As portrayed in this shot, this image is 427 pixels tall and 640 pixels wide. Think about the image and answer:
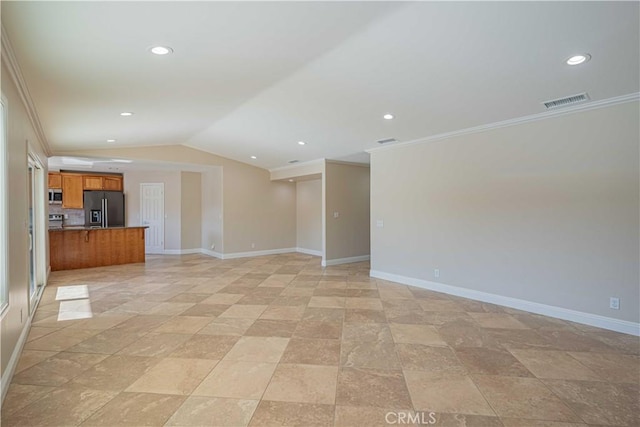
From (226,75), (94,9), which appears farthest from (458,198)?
(94,9)

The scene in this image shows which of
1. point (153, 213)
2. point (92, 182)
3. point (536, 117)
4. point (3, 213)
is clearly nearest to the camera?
point (3, 213)

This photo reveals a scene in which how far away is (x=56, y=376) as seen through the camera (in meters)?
2.66

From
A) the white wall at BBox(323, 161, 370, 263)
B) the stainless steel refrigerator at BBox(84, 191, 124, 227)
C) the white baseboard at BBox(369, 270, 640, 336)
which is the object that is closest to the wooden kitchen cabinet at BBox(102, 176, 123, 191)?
the stainless steel refrigerator at BBox(84, 191, 124, 227)

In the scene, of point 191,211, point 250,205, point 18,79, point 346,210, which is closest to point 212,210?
point 191,211

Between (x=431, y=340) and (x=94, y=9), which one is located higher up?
(x=94, y=9)

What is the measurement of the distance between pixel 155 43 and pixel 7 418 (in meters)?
2.81

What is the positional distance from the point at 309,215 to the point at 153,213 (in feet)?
15.3

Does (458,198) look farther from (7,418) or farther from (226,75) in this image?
(7,418)

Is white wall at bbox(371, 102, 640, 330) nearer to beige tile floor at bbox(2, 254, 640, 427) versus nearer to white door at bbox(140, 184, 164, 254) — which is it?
beige tile floor at bbox(2, 254, 640, 427)

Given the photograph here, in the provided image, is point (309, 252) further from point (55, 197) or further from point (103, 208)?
point (55, 197)

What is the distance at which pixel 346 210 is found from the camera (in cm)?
784

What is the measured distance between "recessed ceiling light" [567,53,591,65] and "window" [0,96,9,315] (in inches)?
184

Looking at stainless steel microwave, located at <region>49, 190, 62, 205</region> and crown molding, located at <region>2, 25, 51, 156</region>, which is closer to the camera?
crown molding, located at <region>2, 25, 51, 156</region>

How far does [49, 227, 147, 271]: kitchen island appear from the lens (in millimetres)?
6961
